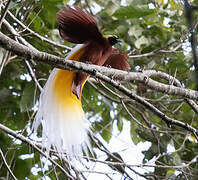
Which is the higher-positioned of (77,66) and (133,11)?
(133,11)

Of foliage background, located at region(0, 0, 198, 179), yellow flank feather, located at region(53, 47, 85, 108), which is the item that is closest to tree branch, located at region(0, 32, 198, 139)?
yellow flank feather, located at region(53, 47, 85, 108)

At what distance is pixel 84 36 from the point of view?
197 centimetres

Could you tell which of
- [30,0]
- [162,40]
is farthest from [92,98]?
[30,0]

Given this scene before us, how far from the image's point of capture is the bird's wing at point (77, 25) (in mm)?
1782

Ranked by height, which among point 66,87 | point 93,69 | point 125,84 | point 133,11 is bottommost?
point 125,84

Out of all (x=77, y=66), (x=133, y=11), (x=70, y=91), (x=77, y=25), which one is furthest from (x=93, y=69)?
(x=133, y=11)

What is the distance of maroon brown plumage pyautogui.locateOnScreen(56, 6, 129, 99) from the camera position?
70.6 inches

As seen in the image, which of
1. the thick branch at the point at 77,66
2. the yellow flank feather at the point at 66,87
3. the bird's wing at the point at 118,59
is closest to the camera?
the thick branch at the point at 77,66

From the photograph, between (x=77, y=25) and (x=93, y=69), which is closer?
(x=93, y=69)

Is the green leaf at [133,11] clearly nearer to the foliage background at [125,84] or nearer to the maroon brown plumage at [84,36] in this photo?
the foliage background at [125,84]

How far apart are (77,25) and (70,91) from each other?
41cm

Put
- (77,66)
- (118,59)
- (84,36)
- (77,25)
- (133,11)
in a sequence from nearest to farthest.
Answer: (77,66)
(77,25)
(84,36)
(118,59)
(133,11)

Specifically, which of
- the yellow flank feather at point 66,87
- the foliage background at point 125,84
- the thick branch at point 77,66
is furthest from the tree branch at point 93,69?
the foliage background at point 125,84

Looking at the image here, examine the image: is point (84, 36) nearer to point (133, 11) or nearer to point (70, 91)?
point (70, 91)
